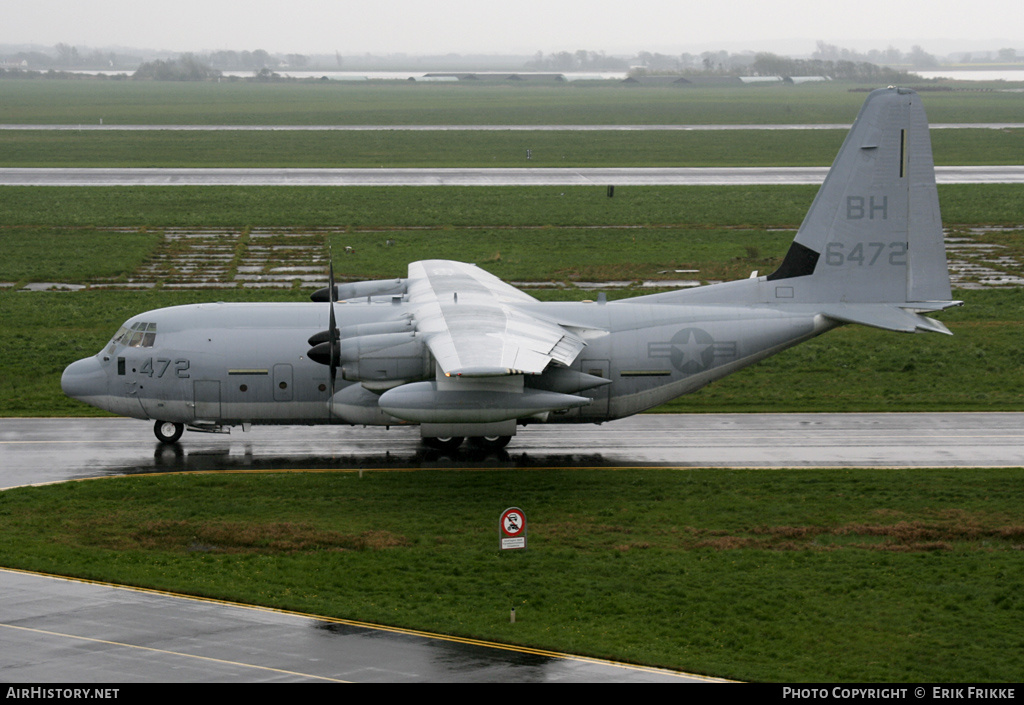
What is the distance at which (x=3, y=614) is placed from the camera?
838 inches

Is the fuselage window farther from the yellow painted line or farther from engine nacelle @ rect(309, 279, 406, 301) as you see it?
the yellow painted line

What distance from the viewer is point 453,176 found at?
9300cm

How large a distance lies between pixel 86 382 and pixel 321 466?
798cm

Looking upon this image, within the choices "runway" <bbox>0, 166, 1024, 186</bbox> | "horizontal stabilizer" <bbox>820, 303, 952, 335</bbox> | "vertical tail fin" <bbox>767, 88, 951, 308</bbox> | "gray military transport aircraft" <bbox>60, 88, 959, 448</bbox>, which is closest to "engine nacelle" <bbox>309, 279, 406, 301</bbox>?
"gray military transport aircraft" <bbox>60, 88, 959, 448</bbox>

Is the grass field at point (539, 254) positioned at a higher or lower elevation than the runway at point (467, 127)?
lower

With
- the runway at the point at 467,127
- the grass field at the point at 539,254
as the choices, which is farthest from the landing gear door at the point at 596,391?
the runway at the point at 467,127

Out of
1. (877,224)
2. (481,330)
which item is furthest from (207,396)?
(877,224)

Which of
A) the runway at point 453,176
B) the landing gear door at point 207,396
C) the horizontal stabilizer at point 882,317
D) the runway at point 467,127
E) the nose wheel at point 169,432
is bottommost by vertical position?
the nose wheel at point 169,432

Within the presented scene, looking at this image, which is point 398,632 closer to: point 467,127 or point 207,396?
point 207,396

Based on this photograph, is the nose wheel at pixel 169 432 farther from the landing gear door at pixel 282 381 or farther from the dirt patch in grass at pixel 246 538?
the dirt patch in grass at pixel 246 538

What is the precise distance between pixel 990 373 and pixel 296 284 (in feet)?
109

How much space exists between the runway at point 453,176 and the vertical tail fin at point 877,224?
55938 millimetres

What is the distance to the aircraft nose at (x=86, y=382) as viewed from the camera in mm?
33156

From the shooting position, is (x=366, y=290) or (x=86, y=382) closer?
(x=86, y=382)
